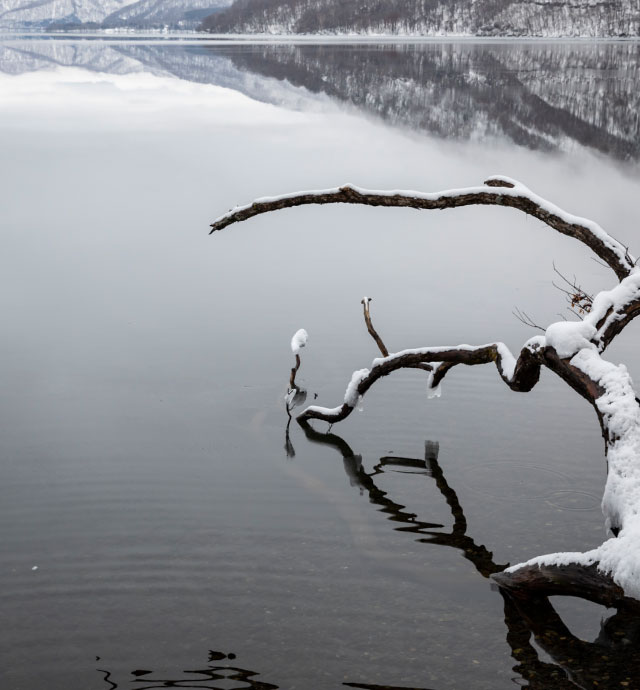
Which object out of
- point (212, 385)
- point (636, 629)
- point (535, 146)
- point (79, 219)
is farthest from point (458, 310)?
point (535, 146)

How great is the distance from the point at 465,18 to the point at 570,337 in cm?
16110

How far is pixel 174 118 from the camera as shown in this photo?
4300 cm

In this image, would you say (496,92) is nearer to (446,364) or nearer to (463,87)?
(463,87)

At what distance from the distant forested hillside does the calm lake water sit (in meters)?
130

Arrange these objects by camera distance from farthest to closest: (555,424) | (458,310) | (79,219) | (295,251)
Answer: (79,219) < (295,251) < (458,310) < (555,424)

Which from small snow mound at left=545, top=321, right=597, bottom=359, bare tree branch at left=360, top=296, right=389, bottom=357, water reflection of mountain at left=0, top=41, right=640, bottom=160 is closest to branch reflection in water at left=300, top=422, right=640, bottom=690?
small snow mound at left=545, top=321, right=597, bottom=359

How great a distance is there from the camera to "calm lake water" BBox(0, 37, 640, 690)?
6.41 m

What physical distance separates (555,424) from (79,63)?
302 ft

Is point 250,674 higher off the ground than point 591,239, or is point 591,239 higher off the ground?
point 591,239

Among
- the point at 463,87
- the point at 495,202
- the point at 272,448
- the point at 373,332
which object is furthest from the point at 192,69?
the point at 495,202

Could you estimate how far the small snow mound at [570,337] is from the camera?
21.2ft

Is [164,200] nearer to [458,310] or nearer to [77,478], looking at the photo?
[458,310]

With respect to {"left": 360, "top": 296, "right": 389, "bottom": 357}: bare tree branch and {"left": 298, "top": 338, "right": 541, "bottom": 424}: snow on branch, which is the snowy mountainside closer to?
{"left": 360, "top": 296, "right": 389, "bottom": 357}: bare tree branch

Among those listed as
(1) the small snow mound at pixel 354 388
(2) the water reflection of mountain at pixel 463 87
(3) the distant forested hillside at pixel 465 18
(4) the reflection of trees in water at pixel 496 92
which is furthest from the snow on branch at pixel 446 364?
(3) the distant forested hillside at pixel 465 18
